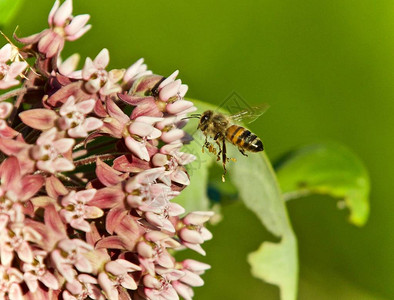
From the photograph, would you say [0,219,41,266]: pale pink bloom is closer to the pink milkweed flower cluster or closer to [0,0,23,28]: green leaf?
the pink milkweed flower cluster

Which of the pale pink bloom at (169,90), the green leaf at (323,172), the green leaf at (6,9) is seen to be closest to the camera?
the pale pink bloom at (169,90)

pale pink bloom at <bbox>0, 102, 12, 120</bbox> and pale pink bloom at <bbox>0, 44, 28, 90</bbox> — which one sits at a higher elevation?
pale pink bloom at <bbox>0, 44, 28, 90</bbox>

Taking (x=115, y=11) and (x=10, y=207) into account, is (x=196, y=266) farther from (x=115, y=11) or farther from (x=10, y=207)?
(x=115, y=11)

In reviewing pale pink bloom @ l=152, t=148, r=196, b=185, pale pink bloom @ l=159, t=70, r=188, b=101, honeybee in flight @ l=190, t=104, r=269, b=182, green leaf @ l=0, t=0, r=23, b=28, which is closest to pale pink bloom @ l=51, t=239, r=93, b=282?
pale pink bloom @ l=152, t=148, r=196, b=185

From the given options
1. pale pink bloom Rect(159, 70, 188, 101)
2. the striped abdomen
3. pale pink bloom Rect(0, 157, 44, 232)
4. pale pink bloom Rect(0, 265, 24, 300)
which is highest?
pale pink bloom Rect(159, 70, 188, 101)

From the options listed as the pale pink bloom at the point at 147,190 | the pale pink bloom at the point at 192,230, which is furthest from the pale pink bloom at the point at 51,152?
the pale pink bloom at the point at 192,230

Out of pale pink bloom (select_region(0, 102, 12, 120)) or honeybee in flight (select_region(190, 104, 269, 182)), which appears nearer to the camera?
pale pink bloom (select_region(0, 102, 12, 120))

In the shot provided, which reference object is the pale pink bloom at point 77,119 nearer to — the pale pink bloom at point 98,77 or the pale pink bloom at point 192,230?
the pale pink bloom at point 98,77
